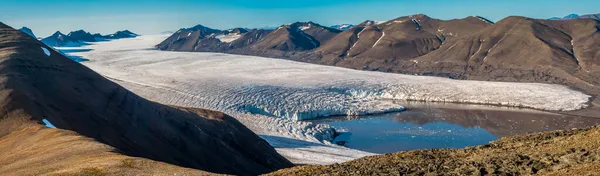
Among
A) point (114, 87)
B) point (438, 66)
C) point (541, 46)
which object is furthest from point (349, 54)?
point (114, 87)

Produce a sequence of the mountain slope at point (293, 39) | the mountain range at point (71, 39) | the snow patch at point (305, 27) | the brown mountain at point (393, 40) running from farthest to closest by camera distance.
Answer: the mountain range at point (71, 39)
the snow patch at point (305, 27)
the mountain slope at point (293, 39)
the brown mountain at point (393, 40)

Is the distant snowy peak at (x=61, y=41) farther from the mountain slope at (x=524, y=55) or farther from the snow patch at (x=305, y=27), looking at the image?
the mountain slope at (x=524, y=55)

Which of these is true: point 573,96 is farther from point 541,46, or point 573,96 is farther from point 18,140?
point 18,140

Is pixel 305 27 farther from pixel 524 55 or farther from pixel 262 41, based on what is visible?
pixel 524 55

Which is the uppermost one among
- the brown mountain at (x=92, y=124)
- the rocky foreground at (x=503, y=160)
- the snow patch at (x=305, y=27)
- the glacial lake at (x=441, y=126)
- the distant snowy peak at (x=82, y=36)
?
the snow patch at (x=305, y=27)

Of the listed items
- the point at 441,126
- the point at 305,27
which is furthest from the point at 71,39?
the point at 441,126

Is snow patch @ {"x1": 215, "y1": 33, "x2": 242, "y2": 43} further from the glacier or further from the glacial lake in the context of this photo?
the glacial lake

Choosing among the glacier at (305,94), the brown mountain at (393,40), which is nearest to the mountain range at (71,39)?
the brown mountain at (393,40)
